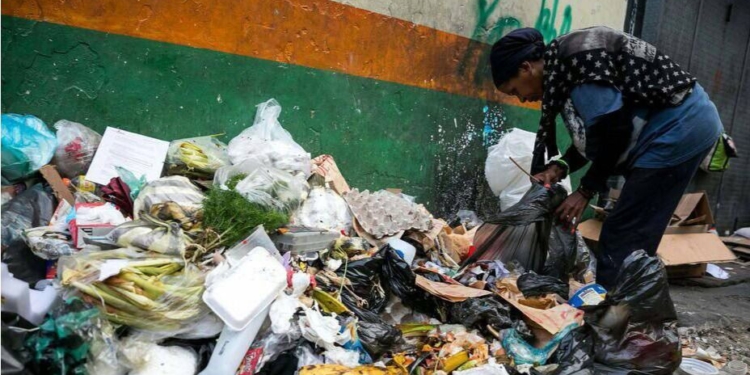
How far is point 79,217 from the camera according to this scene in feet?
7.78

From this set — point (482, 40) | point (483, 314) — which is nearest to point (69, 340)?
point (483, 314)

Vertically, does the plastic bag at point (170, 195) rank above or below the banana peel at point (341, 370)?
above

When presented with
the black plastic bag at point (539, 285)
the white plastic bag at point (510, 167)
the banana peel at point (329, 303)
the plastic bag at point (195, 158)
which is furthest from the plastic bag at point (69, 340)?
the white plastic bag at point (510, 167)

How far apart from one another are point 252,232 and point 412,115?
2114mm

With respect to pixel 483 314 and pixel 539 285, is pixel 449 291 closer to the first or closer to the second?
pixel 483 314

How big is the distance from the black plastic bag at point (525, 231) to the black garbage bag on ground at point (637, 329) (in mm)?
790

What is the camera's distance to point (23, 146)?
2494 millimetres

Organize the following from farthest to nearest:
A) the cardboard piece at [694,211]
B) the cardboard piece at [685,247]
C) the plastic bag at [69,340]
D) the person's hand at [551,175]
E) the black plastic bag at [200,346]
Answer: the cardboard piece at [694,211]
the cardboard piece at [685,247]
the person's hand at [551,175]
the black plastic bag at [200,346]
the plastic bag at [69,340]

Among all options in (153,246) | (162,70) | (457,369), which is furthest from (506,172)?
(153,246)

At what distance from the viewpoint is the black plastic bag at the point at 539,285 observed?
9.64 feet

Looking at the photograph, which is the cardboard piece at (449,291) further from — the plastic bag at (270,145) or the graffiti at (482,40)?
the graffiti at (482,40)

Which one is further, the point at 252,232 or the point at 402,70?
the point at 402,70

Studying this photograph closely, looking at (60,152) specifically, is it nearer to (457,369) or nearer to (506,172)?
(457,369)

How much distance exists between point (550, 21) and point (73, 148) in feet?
14.3
